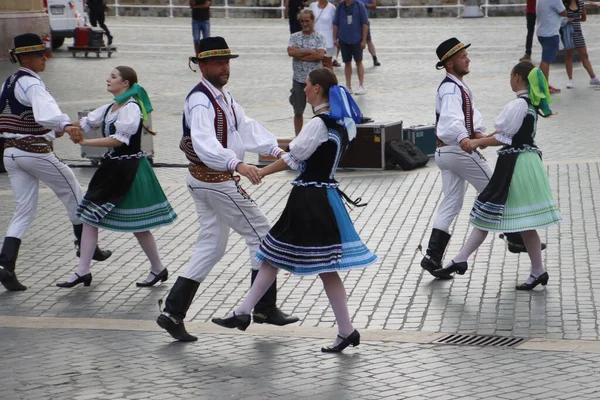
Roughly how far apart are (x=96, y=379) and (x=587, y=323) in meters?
3.18

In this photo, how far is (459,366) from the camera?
263 inches

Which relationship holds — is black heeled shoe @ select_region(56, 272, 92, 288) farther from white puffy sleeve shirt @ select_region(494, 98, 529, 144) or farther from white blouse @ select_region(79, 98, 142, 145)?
white puffy sleeve shirt @ select_region(494, 98, 529, 144)

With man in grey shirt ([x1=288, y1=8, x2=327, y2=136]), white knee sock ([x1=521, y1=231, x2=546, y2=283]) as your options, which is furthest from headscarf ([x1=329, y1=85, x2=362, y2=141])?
man in grey shirt ([x1=288, y1=8, x2=327, y2=136])

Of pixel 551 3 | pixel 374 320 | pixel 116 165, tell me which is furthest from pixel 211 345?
pixel 551 3

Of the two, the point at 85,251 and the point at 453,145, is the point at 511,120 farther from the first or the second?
the point at 85,251

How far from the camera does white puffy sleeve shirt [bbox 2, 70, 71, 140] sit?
27.5 ft

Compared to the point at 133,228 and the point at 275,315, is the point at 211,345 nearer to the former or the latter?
the point at 275,315

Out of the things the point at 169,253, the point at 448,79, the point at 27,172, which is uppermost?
the point at 448,79

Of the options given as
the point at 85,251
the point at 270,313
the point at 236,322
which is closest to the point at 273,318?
the point at 270,313

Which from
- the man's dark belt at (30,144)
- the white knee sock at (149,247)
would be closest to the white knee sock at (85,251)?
the white knee sock at (149,247)

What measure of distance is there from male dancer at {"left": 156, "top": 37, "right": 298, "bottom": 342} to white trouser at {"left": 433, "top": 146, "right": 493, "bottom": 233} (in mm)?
1814

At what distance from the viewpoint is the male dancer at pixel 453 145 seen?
27.8ft

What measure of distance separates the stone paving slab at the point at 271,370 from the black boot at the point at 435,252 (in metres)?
1.60

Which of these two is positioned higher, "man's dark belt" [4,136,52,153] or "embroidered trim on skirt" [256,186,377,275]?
"man's dark belt" [4,136,52,153]
